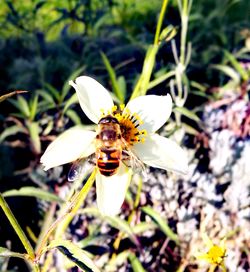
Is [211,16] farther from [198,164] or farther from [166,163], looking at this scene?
[166,163]

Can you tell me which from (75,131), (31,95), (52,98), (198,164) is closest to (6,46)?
(31,95)

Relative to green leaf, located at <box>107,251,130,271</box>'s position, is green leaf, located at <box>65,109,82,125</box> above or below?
above

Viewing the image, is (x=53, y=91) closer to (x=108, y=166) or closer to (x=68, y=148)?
(x=68, y=148)

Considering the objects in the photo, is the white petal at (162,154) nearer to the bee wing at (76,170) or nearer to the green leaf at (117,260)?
the bee wing at (76,170)

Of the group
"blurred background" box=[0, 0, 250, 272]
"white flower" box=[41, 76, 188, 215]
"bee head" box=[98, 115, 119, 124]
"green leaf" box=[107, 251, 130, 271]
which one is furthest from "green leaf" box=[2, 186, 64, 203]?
"bee head" box=[98, 115, 119, 124]

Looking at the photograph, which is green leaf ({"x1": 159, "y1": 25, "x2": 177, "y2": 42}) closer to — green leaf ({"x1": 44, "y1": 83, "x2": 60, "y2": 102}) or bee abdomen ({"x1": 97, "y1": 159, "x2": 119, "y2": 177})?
bee abdomen ({"x1": 97, "y1": 159, "x2": 119, "y2": 177})

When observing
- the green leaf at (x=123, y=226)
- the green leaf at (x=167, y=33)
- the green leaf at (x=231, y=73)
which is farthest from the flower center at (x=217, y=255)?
the green leaf at (x=231, y=73)
